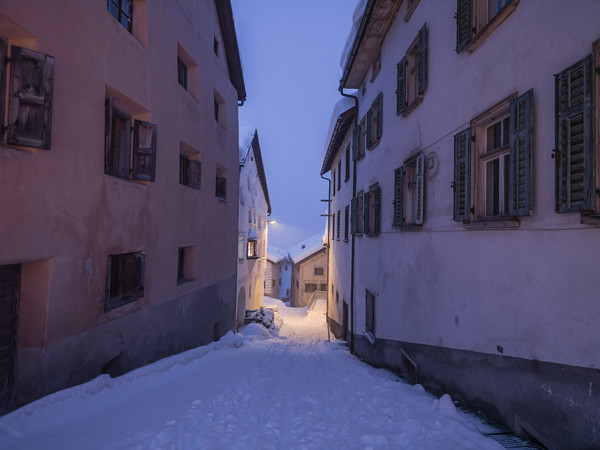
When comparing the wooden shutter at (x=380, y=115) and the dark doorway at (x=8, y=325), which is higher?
the wooden shutter at (x=380, y=115)

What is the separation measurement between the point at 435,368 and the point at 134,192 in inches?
258

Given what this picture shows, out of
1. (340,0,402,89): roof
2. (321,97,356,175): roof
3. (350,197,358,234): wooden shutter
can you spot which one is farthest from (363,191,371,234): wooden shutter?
(321,97,356,175): roof

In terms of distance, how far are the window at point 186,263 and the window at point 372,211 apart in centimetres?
554

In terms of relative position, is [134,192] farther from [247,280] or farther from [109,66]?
[247,280]

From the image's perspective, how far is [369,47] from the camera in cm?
1098

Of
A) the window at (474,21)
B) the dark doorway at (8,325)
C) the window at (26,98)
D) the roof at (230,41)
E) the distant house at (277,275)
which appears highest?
the roof at (230,41)

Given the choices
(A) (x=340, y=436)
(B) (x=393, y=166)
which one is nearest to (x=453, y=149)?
(B) (x=393, y=166)

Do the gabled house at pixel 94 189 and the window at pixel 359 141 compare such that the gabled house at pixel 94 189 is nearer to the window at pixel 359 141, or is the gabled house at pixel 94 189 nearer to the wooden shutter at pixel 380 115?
the wooden shutter at pixel 380 115

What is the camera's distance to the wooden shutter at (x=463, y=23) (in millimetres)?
5391

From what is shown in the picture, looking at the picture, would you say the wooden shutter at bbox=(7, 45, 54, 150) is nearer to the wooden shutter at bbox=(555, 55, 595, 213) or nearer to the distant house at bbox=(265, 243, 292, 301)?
the wooden shutter at bbox=(555, 55, 595, 213)

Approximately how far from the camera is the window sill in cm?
430

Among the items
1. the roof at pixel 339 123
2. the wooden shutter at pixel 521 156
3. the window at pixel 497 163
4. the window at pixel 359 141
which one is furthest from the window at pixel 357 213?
the wooden shutter at pixel 521 156

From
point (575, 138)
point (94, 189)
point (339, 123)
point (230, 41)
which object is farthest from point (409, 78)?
point (230, 41)

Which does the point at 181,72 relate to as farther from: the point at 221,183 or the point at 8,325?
the point at 8,325
